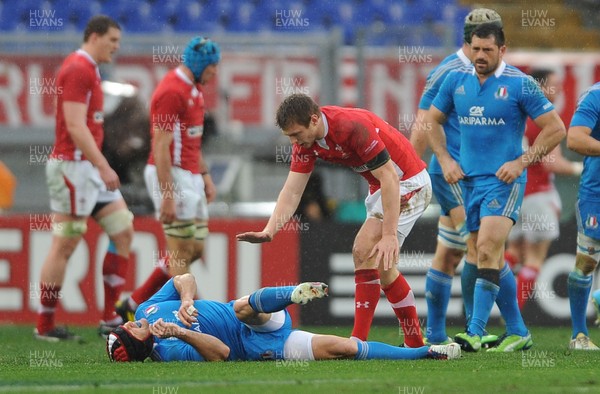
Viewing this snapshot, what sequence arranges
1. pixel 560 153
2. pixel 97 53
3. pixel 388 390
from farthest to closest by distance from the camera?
1. pixel 560 153
2. pixel 97 53
3. pixel 388 390

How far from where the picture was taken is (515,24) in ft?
52.9

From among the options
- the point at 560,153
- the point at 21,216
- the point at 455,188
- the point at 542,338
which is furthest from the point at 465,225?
the point at 21,216

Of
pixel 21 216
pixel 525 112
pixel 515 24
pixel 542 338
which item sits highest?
pixel 515 24

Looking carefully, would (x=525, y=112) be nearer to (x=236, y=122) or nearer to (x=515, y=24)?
(x=236, y=122)

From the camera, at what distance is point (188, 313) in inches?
262

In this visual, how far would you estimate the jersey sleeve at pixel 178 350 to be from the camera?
688cm

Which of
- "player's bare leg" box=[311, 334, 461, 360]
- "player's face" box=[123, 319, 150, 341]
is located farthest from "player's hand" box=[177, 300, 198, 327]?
"player's bare leg" box=[311, 334, 461, 360]

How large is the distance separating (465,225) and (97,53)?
3.37 metres

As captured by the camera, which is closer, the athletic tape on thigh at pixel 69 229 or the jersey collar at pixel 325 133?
the jersey collar at pixel 325 133

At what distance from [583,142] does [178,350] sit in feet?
9.66

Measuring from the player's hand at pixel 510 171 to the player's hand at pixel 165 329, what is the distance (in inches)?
94.4

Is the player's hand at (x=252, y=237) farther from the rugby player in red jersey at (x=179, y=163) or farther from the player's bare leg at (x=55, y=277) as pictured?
the player's bare leg at (x=55, y=277)

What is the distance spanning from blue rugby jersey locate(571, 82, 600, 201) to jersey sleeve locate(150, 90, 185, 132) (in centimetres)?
318

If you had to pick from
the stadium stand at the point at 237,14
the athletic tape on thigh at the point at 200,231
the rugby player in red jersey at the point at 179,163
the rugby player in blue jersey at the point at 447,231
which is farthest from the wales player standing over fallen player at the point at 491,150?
the stadium stand at the point at 237,14
